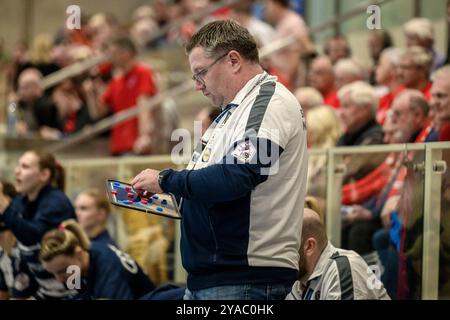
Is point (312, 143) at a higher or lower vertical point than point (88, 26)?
lower

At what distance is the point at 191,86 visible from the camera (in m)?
10.0

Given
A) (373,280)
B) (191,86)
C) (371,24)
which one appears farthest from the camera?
(191,86)

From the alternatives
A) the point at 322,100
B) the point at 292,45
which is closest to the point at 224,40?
the point at 322,100

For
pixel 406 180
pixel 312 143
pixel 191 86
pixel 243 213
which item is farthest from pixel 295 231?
pixel 191 86

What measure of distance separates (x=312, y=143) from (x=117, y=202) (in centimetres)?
290

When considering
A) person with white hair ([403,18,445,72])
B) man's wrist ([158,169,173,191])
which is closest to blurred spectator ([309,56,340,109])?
person with white hair ([403,18,445,72])

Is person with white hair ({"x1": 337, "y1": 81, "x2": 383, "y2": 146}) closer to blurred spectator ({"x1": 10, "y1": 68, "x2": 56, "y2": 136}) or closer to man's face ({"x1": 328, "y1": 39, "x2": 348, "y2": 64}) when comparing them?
Result: man's face ({"x1": 328, "y1": 39, "x2": 348, "y2": 64})

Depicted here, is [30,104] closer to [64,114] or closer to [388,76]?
[64,114]

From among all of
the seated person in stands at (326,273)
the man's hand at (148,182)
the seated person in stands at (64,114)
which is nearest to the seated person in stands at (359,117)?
the seated person in stands at (326,273)

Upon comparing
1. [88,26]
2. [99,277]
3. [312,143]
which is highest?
[88,26]

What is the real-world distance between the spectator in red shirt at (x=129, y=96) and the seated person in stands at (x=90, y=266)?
10.8 ft

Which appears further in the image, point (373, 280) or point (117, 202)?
point (373, 280)

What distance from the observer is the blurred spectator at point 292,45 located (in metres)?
9.07

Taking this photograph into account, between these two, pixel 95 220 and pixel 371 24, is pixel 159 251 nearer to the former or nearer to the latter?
pixel 95 220
